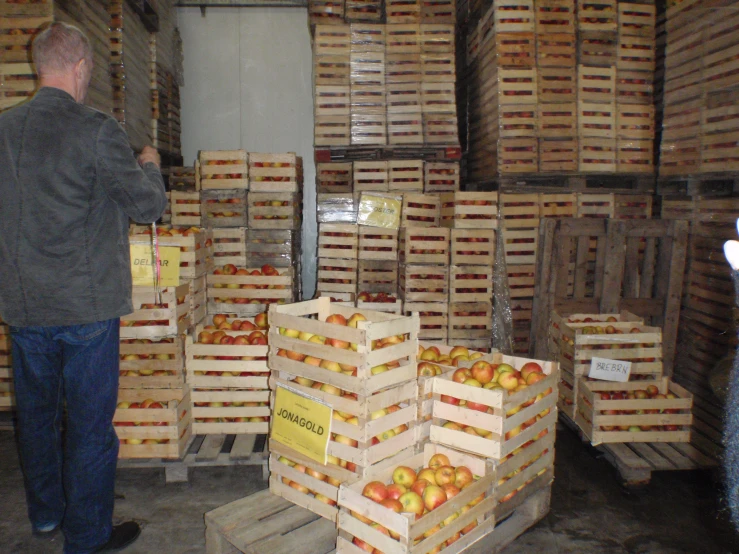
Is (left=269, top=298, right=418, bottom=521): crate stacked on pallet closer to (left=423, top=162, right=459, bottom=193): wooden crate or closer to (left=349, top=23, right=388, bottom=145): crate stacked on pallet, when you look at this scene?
(left=423, top=162, right=459, bottom=193): wooden crate

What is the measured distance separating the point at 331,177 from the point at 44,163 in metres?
5.13

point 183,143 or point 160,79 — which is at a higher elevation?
point 160,79

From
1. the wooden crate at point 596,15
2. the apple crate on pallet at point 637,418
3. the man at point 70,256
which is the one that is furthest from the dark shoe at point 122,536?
the wooden crate at point 596,15

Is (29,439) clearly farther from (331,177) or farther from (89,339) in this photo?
(331,177)

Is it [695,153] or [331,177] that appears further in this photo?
[331,177]

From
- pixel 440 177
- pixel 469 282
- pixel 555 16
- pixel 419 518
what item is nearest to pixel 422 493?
pixel 419 518

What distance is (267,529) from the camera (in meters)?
2.81

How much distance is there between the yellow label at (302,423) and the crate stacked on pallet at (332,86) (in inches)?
198

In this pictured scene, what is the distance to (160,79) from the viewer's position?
25.5ft

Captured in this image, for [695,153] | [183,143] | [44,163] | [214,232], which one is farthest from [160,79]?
[695,153]

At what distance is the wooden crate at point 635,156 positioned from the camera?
6.80 meters

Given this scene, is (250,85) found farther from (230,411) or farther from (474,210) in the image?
(230,411)

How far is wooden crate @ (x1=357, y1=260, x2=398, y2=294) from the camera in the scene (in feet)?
21.0

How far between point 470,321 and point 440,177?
228 cm
